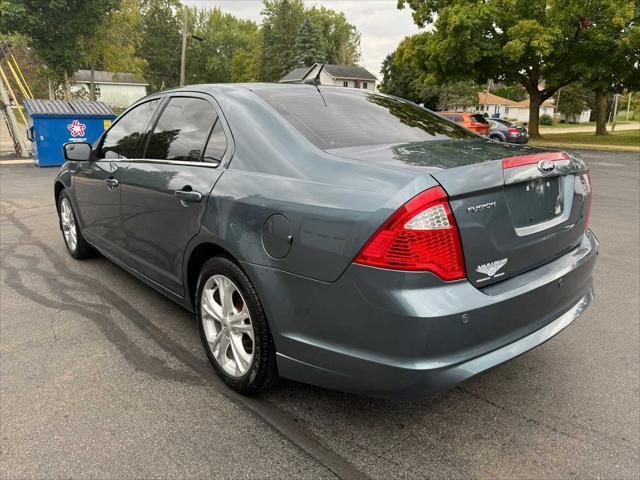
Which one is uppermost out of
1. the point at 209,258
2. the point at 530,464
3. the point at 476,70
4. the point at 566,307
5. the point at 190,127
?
the point at 476,70

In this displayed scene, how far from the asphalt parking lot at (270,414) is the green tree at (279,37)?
244ft

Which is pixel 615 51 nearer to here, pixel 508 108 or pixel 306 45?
pixel 306 45

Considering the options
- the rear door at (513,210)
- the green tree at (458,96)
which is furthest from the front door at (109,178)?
the green tree at (458,96)

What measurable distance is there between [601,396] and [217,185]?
238 centimetres

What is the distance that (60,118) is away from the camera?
42.8 feet

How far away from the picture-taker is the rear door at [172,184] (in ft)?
9.30

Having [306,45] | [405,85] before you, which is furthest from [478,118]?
[306,45]

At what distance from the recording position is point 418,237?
1.93 m

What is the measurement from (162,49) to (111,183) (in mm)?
80891

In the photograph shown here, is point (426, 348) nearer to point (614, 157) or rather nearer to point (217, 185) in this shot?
point (217, 185)

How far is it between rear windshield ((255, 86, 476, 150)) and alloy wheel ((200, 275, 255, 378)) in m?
0.92

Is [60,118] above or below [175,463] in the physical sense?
above

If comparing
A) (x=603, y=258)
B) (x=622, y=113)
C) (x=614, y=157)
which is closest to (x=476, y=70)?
(x=614, y=157)

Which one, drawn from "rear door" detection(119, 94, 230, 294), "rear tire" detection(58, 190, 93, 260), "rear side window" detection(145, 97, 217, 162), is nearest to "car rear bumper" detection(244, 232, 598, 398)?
"rear door" detection(119, 94, 230, 294)
